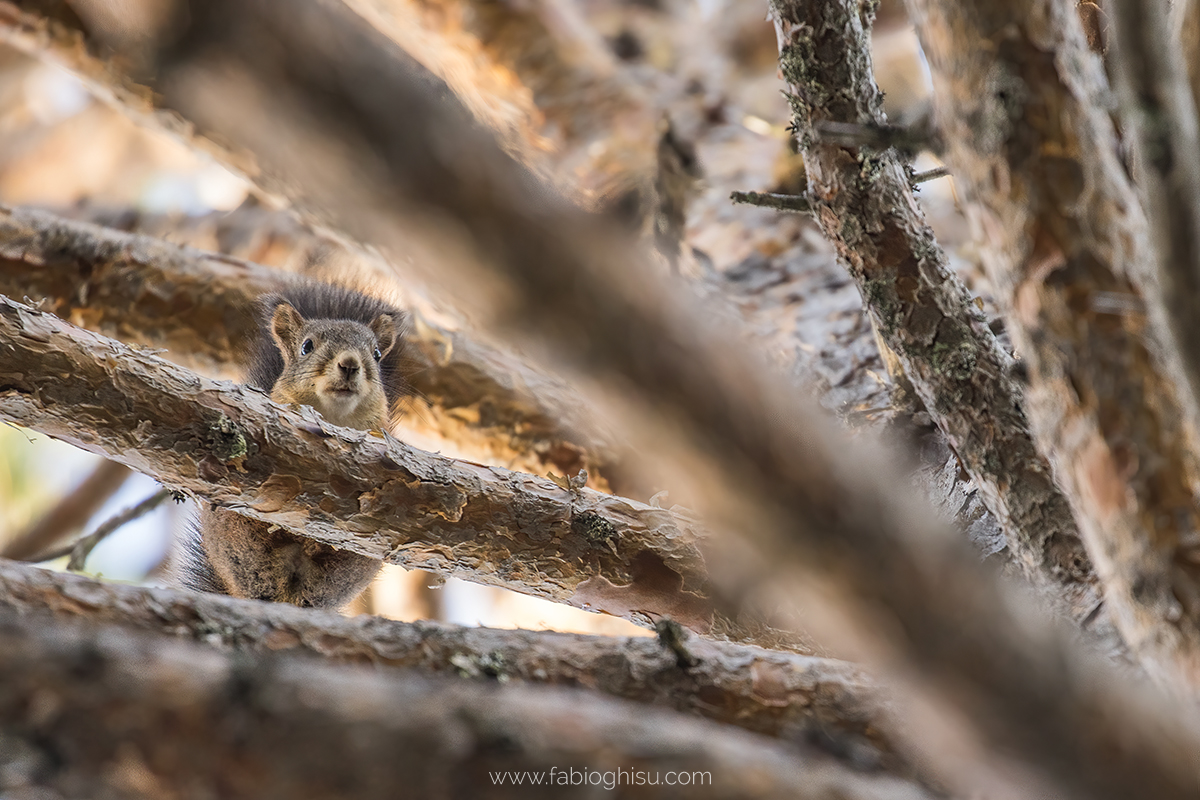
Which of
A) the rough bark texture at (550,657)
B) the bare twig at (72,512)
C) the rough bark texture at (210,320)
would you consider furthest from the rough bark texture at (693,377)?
the bare twig at (72,512)

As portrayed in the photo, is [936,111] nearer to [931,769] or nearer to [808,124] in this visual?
[808,124]

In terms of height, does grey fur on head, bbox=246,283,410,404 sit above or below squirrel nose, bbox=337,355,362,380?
above

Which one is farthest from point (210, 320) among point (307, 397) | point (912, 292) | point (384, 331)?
point (912, 292)

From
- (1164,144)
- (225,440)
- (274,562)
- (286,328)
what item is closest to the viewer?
(1164,144)

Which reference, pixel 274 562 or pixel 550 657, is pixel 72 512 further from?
pixel 550 657

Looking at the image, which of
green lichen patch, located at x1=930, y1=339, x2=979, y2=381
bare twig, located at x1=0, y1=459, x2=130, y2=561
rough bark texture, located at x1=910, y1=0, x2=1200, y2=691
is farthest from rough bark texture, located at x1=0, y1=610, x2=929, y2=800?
bare twig, located at x1=0, y1=459, x2=130, y2=561

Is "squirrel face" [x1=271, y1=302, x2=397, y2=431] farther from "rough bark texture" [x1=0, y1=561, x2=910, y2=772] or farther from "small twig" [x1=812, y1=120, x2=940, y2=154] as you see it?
"small twig" [x1=812, y1=120, x2=940, y2=154]

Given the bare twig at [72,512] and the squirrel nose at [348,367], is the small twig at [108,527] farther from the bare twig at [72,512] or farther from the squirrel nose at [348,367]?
the bare twig at [72,512]
